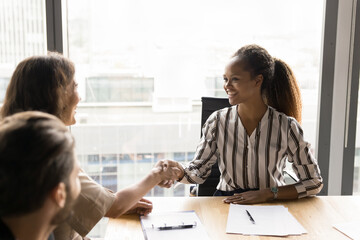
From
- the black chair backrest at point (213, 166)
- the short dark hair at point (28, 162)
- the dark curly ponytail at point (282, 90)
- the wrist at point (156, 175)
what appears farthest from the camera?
the black chair backrest at point (213, 166)

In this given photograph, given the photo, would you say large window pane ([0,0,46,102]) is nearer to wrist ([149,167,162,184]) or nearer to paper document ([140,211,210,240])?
wrist ([149,167,162,184])

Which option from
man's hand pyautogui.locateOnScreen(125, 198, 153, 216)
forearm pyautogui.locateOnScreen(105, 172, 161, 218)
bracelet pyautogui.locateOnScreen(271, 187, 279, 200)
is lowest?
man's hand pyautogui.locateOnScreen(125, 198, 153, 216)

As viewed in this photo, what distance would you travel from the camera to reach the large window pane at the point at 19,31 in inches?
96.8

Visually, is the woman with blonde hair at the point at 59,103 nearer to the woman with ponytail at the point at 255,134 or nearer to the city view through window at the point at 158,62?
the woman with ponytail at the point at 255,134

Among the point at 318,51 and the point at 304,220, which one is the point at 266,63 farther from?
the point at 318,51

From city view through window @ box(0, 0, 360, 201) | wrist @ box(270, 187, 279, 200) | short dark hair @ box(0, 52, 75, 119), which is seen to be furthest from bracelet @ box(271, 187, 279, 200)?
city view through window @ box(0, 0, 360, 201)

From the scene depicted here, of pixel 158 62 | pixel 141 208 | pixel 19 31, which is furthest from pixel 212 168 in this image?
pixel 19 31

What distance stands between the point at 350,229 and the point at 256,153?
1.88 feet

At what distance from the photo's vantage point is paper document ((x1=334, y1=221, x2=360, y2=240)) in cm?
147

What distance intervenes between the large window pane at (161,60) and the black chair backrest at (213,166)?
455 mm

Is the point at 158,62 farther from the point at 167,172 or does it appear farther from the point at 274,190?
the point at 274,190

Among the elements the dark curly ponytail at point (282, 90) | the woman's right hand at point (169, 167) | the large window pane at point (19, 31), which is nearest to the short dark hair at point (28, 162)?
the woman's right hand at point (169, 167)

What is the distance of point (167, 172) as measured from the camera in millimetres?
1878

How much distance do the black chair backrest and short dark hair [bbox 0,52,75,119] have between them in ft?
3.34
